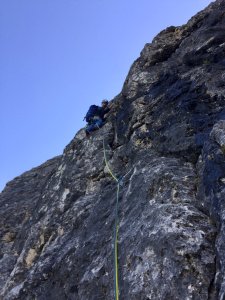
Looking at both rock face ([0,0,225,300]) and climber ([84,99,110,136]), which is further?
climber ([84,99,110,136])

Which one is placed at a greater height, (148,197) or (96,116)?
(96,116)

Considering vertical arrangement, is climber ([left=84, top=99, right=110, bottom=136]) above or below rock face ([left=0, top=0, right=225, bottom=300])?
above

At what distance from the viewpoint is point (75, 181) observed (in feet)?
41.7

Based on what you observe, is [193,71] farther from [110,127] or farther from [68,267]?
[68,267]

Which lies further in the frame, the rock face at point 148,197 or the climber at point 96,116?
the climber at point 96,116

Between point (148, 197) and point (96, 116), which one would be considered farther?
point (96, 116)

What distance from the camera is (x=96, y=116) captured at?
15.1 metres

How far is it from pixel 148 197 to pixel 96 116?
7.32 m

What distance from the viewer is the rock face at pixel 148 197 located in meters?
6.38

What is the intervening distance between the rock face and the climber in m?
0.46

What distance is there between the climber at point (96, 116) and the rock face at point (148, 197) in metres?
0.46

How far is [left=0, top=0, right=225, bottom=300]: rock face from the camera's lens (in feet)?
20.9

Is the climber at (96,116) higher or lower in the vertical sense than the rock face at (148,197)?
higher

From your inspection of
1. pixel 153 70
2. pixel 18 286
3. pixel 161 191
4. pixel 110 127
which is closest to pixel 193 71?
pixel 153 70
